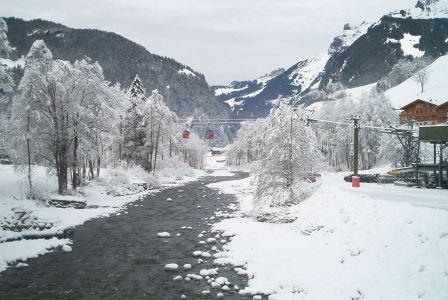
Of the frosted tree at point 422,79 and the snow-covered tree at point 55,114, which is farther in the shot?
the frosted tree at point 422,79

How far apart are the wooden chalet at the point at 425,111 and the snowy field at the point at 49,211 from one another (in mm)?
65630

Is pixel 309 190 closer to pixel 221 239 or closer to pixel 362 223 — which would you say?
pixel 221 239

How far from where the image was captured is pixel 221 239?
2177cm

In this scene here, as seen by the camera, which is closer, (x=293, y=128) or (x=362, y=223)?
(x=362, y=223)

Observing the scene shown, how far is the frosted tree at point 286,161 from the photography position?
27031 mm

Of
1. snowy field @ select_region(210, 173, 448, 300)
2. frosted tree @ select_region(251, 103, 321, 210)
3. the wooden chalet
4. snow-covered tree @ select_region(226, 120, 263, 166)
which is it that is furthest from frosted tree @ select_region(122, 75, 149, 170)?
the wooden chalet

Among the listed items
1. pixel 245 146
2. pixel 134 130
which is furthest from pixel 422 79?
pixel 134 130

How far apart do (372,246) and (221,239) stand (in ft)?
31.5

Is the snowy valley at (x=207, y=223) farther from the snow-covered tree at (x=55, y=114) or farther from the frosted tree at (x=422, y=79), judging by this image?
the frosted tree at (x=422, y=79)

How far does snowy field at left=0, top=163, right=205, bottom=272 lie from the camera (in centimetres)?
1923

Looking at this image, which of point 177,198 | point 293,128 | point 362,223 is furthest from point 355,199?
point 177,198

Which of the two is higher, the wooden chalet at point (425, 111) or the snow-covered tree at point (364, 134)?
the wooden chalet at point (425, 111)

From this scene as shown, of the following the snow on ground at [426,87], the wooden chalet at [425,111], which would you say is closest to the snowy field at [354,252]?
the wooden chalet at [425,111]

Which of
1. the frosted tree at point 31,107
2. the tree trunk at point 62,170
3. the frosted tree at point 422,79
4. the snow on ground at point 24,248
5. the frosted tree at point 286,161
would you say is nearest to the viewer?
the snow on ground at point 24,248
